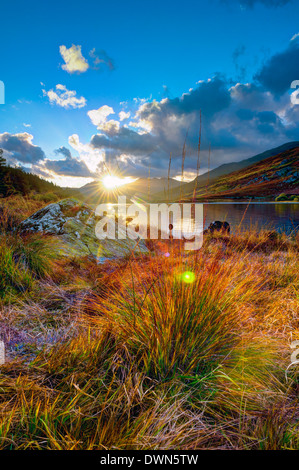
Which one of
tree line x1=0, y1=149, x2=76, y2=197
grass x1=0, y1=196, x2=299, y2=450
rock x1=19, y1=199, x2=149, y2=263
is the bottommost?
grass x1=0, y1=196, x2=299, y2=450

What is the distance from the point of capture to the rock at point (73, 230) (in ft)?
16.2

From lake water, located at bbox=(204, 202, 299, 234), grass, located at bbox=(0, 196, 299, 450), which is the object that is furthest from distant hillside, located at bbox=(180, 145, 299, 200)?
grass, located at bbox=(0, 196, 299, 450)

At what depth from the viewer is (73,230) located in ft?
17.5

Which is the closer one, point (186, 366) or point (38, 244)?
point (186, 366)

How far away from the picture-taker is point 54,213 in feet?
18.1

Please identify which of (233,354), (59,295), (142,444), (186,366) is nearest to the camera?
(142,444)

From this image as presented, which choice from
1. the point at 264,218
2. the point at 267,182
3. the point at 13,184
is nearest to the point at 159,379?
the point at 264,218

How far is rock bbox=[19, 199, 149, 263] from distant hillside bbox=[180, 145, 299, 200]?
61.2 m

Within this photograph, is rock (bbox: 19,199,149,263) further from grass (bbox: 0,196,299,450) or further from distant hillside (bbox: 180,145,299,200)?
distant hillside (bbox: 180,145,299,200)

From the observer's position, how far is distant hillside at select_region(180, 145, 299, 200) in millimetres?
73456

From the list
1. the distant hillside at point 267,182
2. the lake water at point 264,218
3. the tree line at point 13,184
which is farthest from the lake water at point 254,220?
the distant hillside at point 267,182
